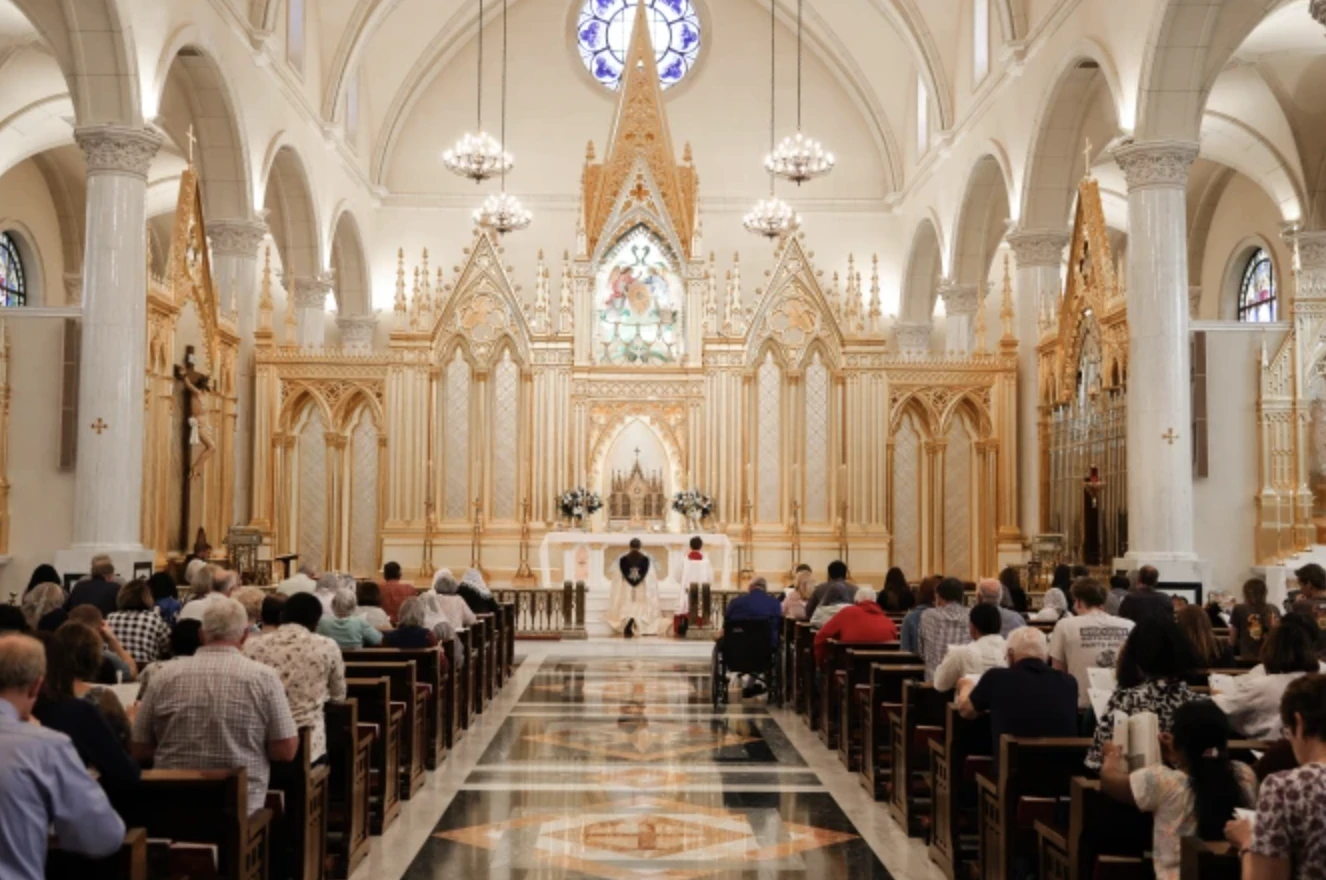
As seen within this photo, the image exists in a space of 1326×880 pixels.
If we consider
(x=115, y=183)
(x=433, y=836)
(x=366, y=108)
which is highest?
(x=366, y=108)

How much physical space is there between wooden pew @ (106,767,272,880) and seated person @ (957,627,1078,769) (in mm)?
3427

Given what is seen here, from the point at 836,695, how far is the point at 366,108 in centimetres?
2319

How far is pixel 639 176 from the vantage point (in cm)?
2512

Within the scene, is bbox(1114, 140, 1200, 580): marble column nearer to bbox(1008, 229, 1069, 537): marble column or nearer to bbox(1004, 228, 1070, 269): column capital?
bbox(1008, 229, 1069, 537): marble column

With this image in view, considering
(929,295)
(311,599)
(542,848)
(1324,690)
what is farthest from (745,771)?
(929,295)

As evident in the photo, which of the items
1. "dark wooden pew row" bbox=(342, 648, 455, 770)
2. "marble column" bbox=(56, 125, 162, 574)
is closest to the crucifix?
"marble column" bbox=(56, 125, 162, 574)

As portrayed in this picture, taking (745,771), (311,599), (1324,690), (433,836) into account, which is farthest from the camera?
(745,771)

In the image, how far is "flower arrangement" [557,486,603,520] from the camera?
2283 centimetres

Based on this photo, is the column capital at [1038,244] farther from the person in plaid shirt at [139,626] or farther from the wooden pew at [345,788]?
the wooden pew at [345,788]

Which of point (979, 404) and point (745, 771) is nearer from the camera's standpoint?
point (745, 771)

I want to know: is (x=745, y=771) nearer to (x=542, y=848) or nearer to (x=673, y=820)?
(x=673, y=820)

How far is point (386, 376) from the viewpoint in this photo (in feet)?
76.4

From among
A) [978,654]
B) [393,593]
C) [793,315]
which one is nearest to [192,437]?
[393,593]

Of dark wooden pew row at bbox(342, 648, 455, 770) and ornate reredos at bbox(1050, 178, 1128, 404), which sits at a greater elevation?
ornate reredos at bbox(1050, 178, 1128, 404)
